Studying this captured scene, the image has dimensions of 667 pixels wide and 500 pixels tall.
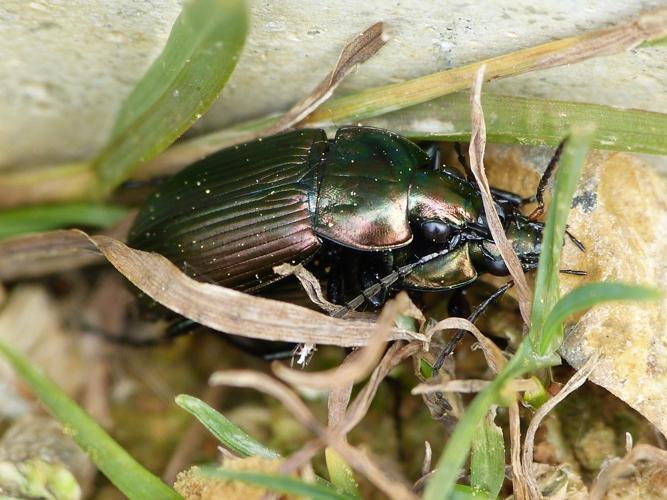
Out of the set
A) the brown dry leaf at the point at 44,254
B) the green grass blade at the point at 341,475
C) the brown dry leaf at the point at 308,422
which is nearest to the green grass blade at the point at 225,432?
the green grass blade at the point at 341,475

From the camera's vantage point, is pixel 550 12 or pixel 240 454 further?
pixel 240 454

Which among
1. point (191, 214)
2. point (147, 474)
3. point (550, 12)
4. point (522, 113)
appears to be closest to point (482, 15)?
point (550, 12)

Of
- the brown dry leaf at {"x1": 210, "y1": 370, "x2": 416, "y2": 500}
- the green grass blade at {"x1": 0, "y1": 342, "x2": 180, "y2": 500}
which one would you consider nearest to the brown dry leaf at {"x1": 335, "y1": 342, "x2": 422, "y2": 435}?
the brown dry leaf at {"x1": 210, "y1": 370, "x2": 416, "y2": 500}

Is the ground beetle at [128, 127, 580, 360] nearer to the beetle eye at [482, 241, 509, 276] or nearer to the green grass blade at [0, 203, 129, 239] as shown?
the beetle eye at [482, 241, 509, 276]

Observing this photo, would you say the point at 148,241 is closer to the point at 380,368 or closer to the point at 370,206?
the point at 370,206

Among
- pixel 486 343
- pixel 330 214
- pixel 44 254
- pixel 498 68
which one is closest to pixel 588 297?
pixel 486 343

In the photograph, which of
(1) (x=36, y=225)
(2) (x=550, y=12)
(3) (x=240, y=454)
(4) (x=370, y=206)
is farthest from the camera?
(1) (x=36, y=225)

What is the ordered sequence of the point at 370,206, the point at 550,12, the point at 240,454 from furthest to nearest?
the point at 370,206
the point at 240,454
the point at 550,12

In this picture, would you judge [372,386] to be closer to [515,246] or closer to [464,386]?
[464,386]
